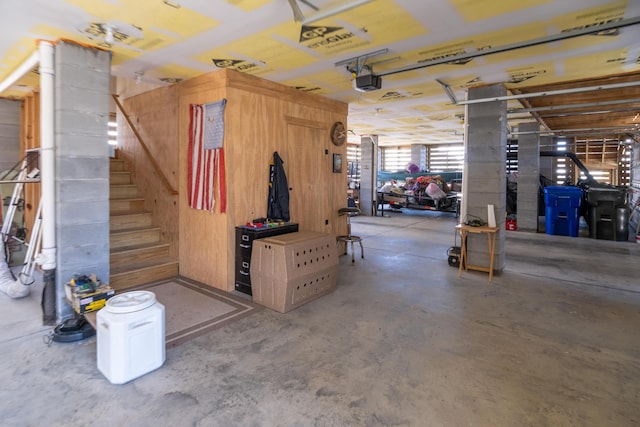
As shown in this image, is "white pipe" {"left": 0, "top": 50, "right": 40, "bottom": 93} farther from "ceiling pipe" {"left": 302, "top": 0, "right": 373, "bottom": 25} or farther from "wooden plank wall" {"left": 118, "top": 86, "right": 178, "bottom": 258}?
"ceiling pipe" {"left": 302, "top": 0, "right": 373, "bottom": 25}

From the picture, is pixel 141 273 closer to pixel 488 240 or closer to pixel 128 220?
pixel 128 220

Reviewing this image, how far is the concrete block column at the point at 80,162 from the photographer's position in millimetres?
3270

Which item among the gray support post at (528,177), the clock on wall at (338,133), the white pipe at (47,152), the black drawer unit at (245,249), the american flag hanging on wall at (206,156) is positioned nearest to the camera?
the white pipe at (47,152)

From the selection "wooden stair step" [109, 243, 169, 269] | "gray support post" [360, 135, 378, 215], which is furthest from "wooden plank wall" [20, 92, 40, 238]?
"gray support post" [360, 135, 378, 215]

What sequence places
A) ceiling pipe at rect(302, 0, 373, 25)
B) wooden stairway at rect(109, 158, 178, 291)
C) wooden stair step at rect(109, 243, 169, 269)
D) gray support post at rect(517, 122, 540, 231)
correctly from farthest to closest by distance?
gray support post at rect(517, 122, 540, 231) < wooden stair step at rect(109, 243, 169, 269) < wooden stairway at rect(109, 158, 178, 291) < ceiling pipe at rect(302, 0, 373, 25)

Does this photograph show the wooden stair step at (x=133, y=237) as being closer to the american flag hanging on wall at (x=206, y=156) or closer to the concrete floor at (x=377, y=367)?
the american flag hanging on wall at (x=206, y=156)

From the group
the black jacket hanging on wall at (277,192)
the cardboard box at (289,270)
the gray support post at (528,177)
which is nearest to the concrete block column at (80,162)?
the cardboard box at (289,270)

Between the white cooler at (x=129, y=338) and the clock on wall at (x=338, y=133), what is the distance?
4092 mm

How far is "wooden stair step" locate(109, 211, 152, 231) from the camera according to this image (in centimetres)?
509

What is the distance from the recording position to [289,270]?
11.9 feet

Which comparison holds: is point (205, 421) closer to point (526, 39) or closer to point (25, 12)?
point (25, 12)

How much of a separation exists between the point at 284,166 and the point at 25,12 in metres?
3.03

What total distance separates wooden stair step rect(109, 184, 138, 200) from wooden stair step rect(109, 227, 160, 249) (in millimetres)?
804

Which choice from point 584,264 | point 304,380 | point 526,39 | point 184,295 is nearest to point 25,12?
point 184,295
